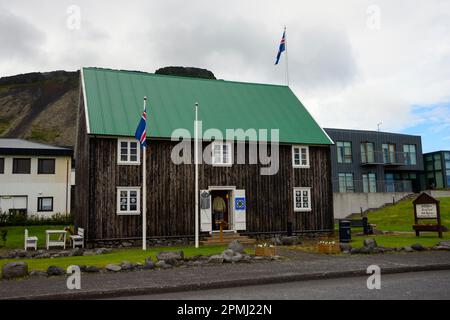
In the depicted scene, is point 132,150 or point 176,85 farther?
point 176,85

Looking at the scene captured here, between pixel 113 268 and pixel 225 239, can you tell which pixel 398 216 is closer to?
pixel 225 239

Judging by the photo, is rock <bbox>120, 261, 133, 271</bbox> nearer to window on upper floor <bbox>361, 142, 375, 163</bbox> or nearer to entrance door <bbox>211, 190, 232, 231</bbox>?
entrance door <bbox>211, 190, 232, 231</bbox>

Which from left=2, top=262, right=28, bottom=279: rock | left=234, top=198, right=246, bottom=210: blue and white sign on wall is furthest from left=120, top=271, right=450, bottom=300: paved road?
left=234, top=198, right=246, bottom=210: blue and white sign on wall

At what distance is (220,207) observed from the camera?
88.2ft

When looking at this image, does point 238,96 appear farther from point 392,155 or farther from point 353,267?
point 392,155

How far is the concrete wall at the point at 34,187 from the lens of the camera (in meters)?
41.9

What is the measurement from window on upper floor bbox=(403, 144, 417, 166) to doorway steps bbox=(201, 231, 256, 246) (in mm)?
34975

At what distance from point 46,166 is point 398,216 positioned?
32.8 m

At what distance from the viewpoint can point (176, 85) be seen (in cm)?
2947

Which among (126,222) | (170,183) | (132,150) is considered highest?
(132,150)

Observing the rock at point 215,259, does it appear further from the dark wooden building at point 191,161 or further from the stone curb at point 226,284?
the dark wooden building at point 191,161

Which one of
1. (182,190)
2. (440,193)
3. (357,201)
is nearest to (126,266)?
(182,190)
